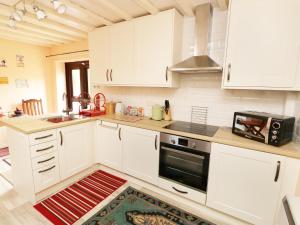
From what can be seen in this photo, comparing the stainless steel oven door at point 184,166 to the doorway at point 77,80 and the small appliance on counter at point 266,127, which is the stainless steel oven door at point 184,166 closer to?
the small appliance on counter at point 266,127

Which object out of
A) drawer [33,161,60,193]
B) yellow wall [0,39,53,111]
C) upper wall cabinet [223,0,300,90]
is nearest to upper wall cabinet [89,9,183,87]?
upper wall cabinet [223,0,300,90]

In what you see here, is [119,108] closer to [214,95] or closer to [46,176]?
[46,176]

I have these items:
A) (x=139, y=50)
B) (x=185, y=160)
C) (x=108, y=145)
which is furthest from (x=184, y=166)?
(x=139, y=50)

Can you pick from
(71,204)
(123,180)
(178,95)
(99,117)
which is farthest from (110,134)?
(178,95)

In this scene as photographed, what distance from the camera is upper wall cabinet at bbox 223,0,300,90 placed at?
1.39 m

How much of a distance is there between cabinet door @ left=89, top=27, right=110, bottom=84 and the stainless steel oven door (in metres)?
1.52

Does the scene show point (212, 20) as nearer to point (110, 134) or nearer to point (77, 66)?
point (110, 134)

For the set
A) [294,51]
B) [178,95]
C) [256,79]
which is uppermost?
[294,51]

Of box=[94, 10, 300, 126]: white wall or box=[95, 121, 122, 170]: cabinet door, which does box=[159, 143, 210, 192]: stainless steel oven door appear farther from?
box=[95, 121, 122, 170]: cabinet door

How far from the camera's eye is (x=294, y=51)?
1.38 m

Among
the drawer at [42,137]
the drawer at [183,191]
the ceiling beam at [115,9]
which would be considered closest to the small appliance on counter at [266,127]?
the drawer at [183,191]

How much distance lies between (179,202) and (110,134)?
4.24ft

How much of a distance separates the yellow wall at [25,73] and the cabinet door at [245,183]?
169 inches

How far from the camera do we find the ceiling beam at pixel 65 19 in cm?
199
